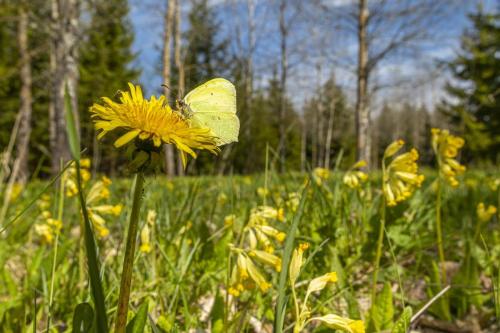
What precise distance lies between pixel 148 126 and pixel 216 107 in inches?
14.8

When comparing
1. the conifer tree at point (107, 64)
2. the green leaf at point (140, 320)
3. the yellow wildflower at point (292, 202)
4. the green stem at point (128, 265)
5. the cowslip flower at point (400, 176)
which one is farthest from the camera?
the conifer tree at point (107, 64)

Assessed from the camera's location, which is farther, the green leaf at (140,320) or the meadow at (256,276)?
the meadow at (256,276)

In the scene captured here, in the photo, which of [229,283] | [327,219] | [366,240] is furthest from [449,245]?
[229,283]

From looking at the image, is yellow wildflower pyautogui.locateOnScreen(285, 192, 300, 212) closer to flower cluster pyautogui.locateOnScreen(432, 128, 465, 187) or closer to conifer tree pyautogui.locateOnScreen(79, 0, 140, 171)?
flower cluster pyautogui.locateOnScreen(432, 128, 465, 187)

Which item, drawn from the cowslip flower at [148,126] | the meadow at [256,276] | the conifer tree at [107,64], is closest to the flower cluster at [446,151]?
the meadow at [256,276]

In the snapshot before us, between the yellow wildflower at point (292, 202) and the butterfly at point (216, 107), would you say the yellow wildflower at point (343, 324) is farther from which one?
the yellow wildflower at point (292, 202)

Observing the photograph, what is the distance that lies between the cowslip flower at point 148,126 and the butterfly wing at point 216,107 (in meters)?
0.25

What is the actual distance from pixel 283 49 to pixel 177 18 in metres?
7.56

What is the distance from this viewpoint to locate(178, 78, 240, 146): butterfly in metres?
1.00

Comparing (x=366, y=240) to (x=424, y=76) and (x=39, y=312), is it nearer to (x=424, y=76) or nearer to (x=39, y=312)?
(x=39, y=312)

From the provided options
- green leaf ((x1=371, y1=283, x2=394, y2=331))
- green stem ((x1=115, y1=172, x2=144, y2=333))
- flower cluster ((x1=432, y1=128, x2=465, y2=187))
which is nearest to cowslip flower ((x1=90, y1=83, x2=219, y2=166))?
green stem ((x1=115, y1=172, x2=144, y2=333))

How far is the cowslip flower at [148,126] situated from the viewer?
A: 672 mm

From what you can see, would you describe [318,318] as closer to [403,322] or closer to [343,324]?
[343,324]

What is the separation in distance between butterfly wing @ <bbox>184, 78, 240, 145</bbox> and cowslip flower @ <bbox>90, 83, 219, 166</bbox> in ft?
0.82
